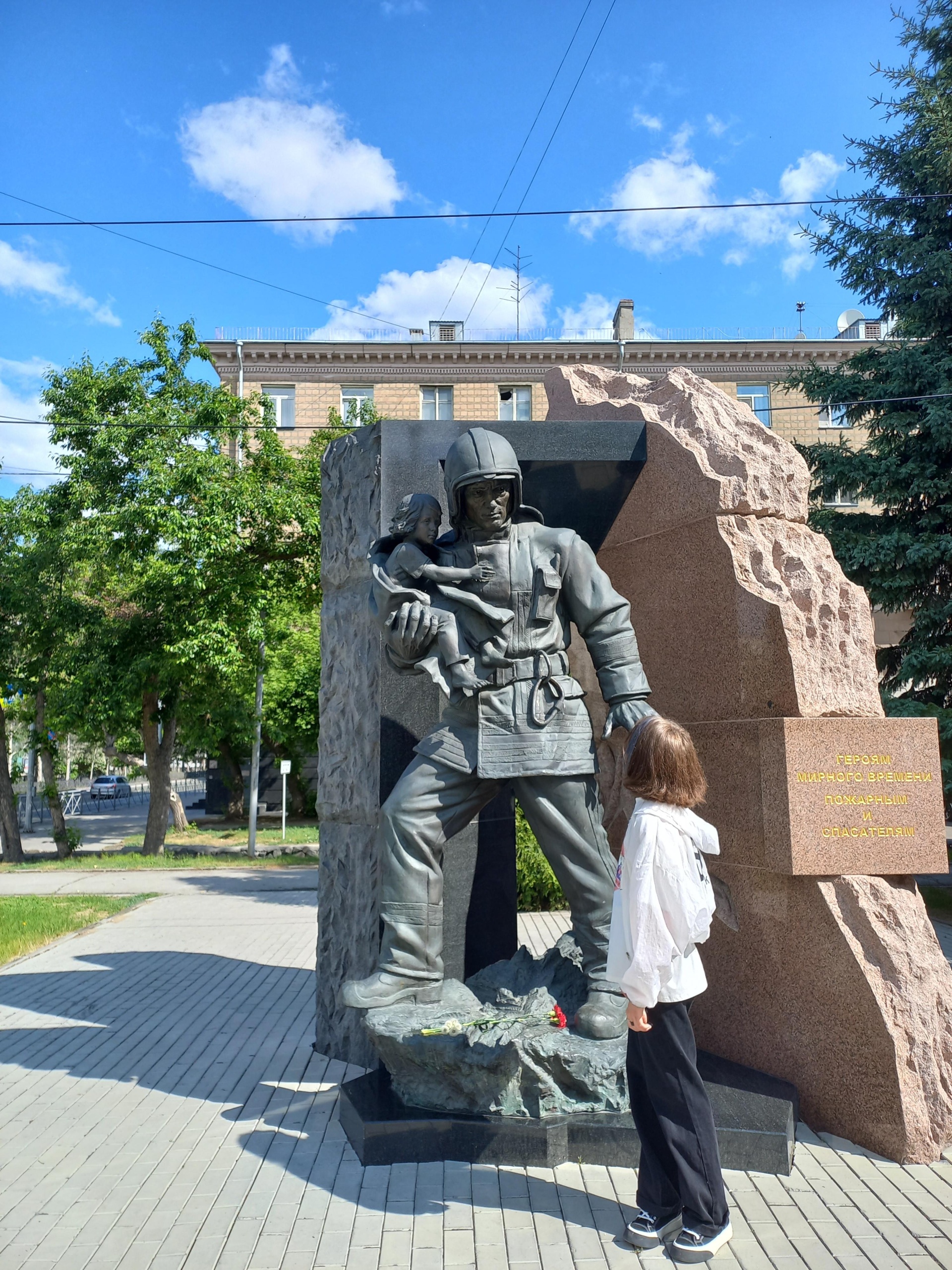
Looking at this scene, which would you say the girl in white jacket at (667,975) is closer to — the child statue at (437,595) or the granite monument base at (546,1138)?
the granite monument base at (546,1138)

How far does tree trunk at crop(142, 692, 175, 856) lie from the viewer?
1938cm

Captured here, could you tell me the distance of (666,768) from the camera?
314 centimetres

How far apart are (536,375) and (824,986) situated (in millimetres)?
27174

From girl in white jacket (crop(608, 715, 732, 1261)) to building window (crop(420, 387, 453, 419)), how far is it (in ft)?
93.0

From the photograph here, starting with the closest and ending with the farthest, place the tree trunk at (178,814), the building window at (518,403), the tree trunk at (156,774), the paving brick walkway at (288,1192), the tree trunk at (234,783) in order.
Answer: the paving brick walkway at (288,1192) < the tree trunk at (156,774) < the tree trunk at (178,814) < the building window at (518,403) < the tree trunk at (234,783)

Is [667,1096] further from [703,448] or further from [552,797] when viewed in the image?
[703,448]

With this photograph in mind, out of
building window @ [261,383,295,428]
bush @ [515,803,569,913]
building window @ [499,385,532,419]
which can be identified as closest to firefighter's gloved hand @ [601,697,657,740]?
bush @ [515,803,569,913]

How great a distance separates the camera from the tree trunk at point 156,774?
763 inches

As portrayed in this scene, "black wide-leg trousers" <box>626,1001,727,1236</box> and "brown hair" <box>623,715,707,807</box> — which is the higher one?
"brown hair" <box>623,715,707,807</box>

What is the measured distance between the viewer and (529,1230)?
Result: 339 centimetres

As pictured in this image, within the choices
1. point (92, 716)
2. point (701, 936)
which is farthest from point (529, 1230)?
point (92, 716)

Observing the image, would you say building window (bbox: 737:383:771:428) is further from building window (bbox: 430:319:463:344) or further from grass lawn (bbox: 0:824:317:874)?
grass lawn (bbox: 0:824:317:874)

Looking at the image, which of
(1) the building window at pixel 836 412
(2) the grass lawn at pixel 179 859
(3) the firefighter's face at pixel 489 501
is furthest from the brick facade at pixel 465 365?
(3) the firefighter's face at pixel 489 501

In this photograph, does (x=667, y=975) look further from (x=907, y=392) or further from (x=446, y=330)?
(x=446, y=330)
